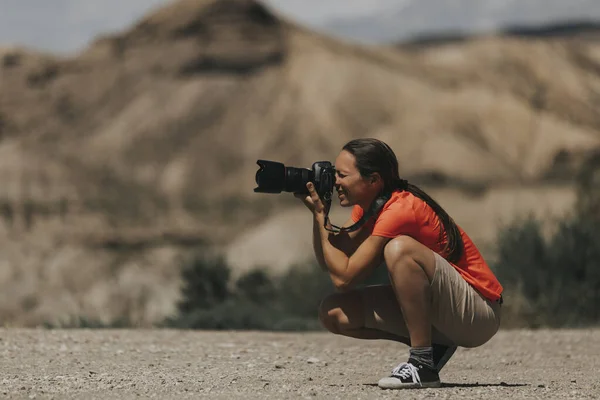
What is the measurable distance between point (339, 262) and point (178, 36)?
9413 cm

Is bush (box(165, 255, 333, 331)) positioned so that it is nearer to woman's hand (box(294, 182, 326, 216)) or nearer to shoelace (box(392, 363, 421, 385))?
shoelace (box(392, 363, 421, 385))

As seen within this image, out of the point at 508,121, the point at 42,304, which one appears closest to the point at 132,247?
the point at 42,304

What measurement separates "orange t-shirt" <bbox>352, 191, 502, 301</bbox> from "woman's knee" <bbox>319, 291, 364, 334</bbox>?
18.1 inches

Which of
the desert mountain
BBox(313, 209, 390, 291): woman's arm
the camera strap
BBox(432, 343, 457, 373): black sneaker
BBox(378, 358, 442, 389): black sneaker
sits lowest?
BBox(378, 358, 442, 389): black sneaker

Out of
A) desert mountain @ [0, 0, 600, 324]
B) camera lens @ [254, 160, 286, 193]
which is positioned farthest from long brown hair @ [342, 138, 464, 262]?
desert mountain @ [0, 0, 600, 324]

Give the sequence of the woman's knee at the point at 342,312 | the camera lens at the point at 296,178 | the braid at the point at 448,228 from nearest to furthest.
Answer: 1. the camera lens at the point at 296,178
2. the braid at the point at 448,228
3. the woman's knee at the point at 342,312

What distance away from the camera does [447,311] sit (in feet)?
21.4

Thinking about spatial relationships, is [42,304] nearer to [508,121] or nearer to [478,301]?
[478,301]

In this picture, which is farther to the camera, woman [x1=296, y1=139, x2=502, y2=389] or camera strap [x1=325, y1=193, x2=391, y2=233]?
camera strap [x1=325, y1=193, x2=391, y2=233]

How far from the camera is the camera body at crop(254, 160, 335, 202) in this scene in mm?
6391

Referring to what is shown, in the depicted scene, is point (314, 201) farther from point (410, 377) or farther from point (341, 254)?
point (410, 377)

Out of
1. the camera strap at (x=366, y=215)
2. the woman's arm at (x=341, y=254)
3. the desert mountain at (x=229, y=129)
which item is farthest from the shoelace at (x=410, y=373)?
the desert mountain at (x=229, y=129)

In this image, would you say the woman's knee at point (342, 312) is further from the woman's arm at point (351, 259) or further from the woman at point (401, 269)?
the woman's arm at point (351, 259)

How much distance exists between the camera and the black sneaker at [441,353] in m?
6.84
